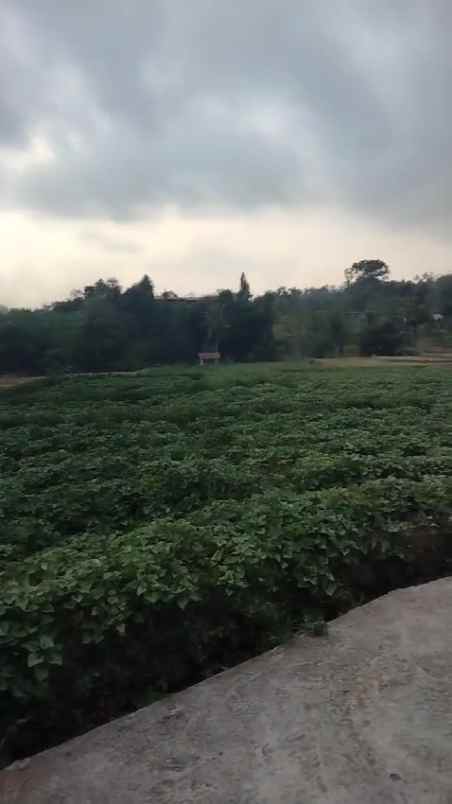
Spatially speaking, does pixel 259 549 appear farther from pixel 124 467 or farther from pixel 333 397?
pixel 333 397

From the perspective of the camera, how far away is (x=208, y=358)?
18.7 m

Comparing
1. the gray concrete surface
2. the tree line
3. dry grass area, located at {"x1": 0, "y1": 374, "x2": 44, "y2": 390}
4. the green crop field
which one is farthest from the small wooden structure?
the gray concrete surface

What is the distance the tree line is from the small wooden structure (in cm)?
19

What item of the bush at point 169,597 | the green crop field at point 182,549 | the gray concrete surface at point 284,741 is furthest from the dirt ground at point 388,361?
the gray concrete surface at point 284,741

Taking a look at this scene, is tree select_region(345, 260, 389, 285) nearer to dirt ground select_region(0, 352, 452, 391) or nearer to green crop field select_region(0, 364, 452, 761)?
dirt ground select_region(0, 352, 452, 391)

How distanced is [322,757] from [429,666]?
69 centimetres

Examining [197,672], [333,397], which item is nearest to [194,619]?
[197,672]

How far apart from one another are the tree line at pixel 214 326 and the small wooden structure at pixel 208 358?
19cm

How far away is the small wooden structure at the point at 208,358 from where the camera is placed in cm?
1827

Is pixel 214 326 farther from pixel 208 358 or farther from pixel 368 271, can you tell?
pixel 368 271

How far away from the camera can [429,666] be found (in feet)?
8.14

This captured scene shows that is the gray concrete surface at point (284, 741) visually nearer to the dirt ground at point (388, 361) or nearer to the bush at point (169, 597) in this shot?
the bush at point (169, 597)

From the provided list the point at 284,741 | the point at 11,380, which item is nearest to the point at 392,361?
the point at 11,380

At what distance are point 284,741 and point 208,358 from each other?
16.8 meters
